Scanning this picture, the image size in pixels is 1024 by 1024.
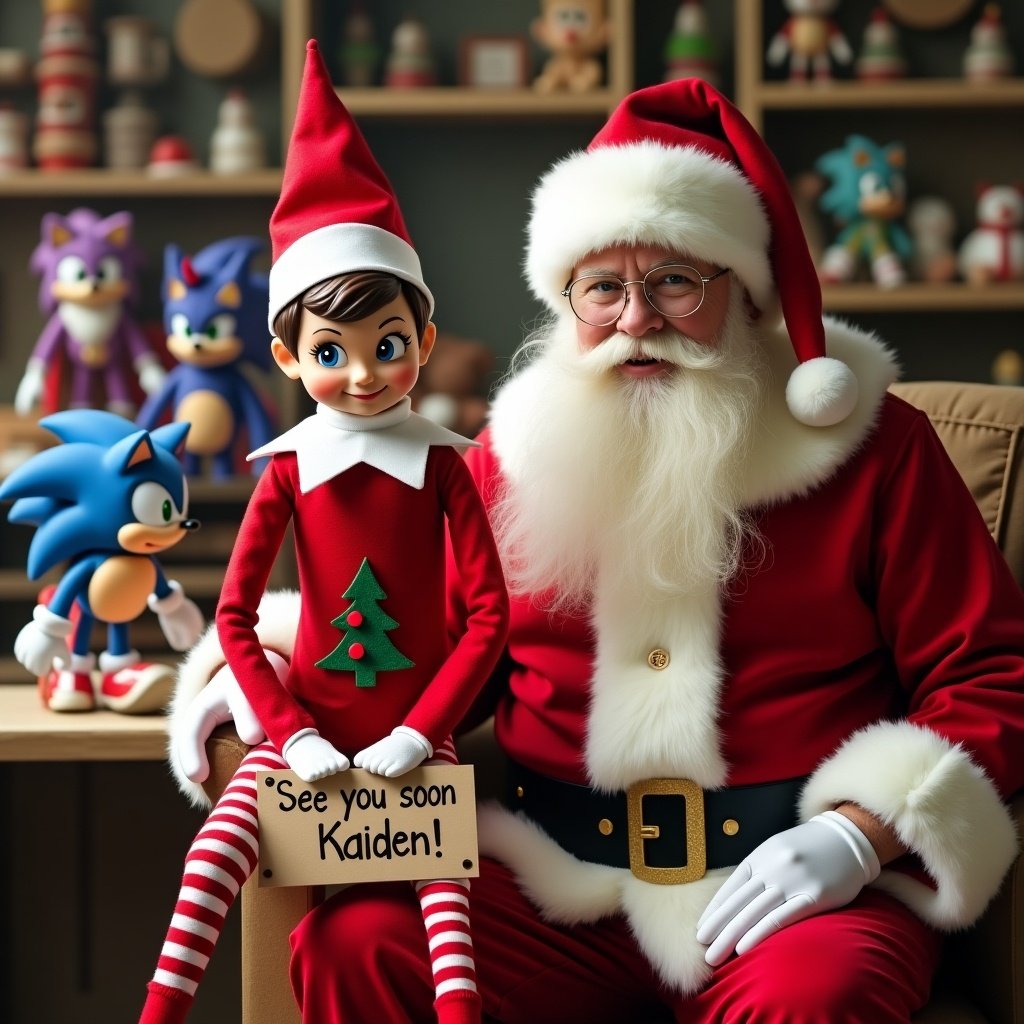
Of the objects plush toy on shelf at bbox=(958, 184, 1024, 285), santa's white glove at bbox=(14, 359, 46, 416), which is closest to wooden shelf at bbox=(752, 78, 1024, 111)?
plush toy on shelf at bbox=(958, 184, 1024, 285)

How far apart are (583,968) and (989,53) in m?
2.23

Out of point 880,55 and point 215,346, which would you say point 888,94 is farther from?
point 215,346

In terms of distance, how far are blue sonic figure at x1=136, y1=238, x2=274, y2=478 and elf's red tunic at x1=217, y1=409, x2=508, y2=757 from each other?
49.1 inches

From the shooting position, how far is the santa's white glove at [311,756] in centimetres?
112

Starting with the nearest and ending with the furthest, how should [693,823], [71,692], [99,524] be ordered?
1. [693,823]
2. [99,524]
3. [71,692]

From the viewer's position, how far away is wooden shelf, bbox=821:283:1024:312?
2.70 metres

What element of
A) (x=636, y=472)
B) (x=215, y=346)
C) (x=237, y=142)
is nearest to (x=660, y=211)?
(x=636, y=472)

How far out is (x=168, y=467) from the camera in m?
1.61

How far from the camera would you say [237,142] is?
271cm

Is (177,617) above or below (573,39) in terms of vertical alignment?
below

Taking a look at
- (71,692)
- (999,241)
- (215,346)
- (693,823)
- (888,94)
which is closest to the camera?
(693,823)

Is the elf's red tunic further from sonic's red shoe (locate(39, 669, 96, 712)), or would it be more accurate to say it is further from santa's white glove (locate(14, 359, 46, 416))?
santa's white glove (locate(14, 359, 46, 416))

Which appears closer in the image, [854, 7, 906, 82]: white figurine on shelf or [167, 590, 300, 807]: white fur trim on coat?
[167, 590, 300, 807]: white fur trim on coat

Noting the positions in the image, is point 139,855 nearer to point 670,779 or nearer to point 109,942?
point 109,942
